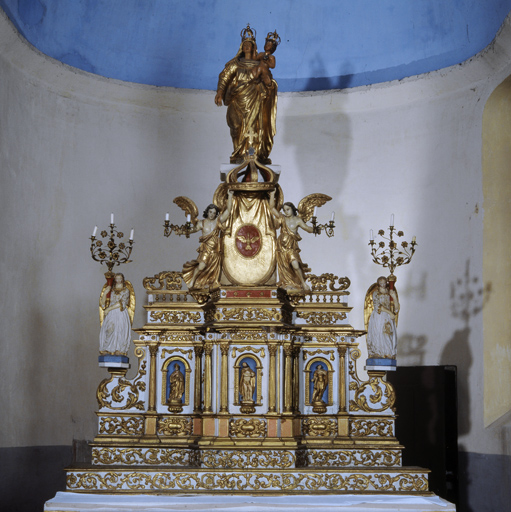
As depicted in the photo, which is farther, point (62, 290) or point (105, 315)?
point (62, 290)

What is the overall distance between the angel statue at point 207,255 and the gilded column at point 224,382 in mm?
752

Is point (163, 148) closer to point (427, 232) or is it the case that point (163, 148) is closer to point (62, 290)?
point (62, 290)

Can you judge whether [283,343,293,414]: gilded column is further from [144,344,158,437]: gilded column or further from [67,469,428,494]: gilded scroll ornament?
[144,344,158,437]: gilded column

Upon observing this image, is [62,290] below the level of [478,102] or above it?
below

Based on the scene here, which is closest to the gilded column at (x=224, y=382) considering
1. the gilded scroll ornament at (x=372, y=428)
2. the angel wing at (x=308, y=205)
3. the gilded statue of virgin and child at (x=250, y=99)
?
the gilded scroll ornament at (x=372, y=428)

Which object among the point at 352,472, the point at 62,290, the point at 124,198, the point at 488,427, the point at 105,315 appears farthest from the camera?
the point at 124,198

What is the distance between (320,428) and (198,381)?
1.41 meters

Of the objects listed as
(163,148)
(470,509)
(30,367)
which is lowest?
(470,509)

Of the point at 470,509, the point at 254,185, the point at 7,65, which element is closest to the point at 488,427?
the point at 470,509

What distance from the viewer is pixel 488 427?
409 inches

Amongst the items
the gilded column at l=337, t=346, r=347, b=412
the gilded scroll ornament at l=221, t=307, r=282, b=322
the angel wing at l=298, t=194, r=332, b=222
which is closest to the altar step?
the gilded column at l=337, t=346, r=347, b=412

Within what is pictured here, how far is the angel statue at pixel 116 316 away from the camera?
29.6 feet

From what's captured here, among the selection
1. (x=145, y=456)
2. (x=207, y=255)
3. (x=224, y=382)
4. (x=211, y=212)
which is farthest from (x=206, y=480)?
(x=211, y=212)

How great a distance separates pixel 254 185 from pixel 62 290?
11.0 feet
